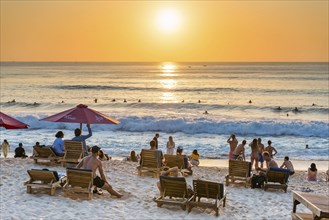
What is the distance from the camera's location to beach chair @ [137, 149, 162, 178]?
14.5m

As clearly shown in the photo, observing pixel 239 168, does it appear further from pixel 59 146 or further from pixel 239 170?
pixel 59 146

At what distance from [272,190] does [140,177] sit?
402 cm

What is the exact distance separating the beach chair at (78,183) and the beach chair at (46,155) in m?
3.98

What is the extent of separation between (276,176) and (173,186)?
13.6 feet

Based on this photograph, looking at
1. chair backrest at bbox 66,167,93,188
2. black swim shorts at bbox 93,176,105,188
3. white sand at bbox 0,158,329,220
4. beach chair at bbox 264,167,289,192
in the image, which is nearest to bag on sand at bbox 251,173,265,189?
beach chair at bbox 264,167,289,192

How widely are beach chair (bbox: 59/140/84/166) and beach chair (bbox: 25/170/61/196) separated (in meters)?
3.01

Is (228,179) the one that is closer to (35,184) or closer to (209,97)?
(35,184)

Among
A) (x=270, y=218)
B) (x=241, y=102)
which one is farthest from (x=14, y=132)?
(x=241, y=102)

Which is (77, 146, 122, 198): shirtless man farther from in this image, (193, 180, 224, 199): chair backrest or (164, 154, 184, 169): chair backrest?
(164, 154, 184, 169): chair backrest

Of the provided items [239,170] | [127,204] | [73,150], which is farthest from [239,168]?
[73,150]

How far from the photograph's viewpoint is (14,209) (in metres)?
10.6

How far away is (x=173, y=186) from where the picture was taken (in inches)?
435

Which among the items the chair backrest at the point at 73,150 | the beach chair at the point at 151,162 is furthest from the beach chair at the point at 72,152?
the beach chair at the point at 151,162

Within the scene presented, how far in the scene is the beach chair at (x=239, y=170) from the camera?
14.0 metres
